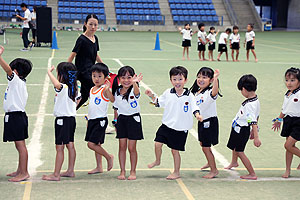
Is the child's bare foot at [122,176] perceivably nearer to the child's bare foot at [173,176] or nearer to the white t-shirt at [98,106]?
the child's bare foot at [173,176]

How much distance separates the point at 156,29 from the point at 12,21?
13628 mm

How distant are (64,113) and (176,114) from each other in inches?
52.2

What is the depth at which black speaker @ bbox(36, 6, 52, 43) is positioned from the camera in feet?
86.7

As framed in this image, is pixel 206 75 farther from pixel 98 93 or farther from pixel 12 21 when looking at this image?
pixel 12 21

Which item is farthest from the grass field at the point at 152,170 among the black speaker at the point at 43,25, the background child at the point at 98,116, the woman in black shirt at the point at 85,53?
the black speaker at the point at 43,25

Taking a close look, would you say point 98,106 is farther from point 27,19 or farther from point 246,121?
point 27,19

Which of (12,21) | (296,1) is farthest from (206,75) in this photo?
(296,1)

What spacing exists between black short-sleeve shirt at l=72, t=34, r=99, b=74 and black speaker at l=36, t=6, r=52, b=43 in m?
18.8

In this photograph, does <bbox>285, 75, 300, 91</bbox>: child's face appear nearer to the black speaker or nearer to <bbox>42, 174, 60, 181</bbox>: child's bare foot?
<bbox>42, 174, 60, 181</bbox>: child's bare foot

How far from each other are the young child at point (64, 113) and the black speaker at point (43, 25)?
21005 millimetres

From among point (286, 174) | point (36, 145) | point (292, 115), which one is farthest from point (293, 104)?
point (36, 145)

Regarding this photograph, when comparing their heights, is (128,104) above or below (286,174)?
above

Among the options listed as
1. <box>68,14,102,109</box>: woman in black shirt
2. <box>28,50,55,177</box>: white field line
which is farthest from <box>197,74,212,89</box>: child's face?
<box>68,14,102,109</box>: woman in black shirt

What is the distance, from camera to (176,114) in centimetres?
595
